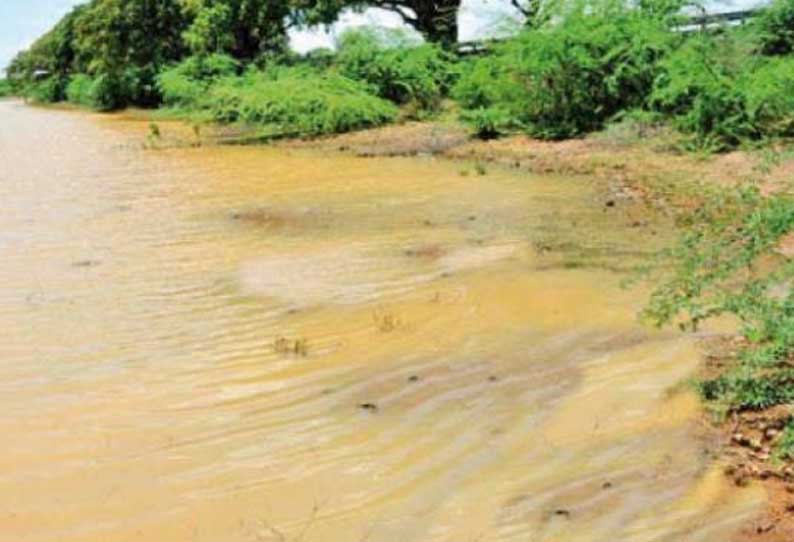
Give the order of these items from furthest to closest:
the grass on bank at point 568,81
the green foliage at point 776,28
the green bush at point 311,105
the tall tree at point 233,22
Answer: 1. the tall tree at point 233,22
2. the green bush at point 311,105
3. the green foliage at point 776,28
4. the grass on bank at point 568,81

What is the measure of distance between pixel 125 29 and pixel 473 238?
1668 inches

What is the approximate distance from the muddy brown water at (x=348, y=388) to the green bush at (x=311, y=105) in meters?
12.4

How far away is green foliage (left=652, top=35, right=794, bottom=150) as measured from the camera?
1559 cm

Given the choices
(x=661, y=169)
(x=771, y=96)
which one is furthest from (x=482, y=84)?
(x=771, y=96)

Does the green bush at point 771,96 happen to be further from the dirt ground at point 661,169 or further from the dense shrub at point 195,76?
the dense shrub at point 195,76

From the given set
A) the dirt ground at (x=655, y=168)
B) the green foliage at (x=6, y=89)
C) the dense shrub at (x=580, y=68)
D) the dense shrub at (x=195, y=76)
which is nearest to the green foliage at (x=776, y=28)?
the dense shrub at (x=580, y=68)

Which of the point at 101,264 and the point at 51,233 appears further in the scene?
the point at 51,233

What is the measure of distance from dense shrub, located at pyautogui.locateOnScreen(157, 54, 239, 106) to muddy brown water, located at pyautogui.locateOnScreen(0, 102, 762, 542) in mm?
21360

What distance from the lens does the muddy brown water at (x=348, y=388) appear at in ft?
15.0

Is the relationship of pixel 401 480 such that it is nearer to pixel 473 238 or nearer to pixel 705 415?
pixel 705 415

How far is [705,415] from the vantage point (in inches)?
219

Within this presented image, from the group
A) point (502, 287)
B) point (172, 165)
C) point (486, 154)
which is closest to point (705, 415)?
point (502, 287)

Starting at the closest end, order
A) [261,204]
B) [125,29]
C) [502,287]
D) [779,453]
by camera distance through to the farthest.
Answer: [779,453] < [502,287] < [261,204] < [125,29]

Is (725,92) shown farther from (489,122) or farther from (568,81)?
(489,122)
